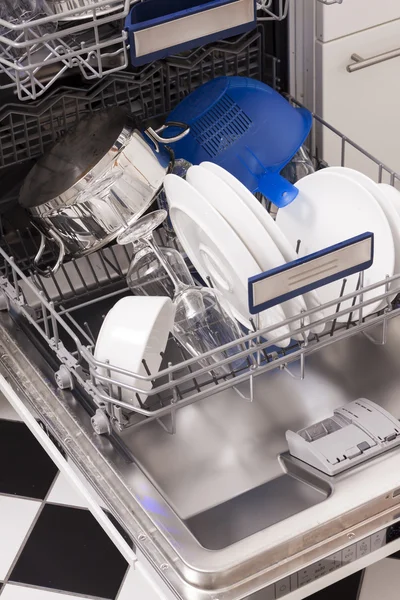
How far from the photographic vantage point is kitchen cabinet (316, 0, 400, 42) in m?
1.44

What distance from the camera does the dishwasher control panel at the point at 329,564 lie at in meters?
0.97

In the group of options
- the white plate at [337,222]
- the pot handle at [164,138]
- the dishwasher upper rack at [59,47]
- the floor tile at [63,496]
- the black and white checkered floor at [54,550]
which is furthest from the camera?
the floor tile at [63,496]

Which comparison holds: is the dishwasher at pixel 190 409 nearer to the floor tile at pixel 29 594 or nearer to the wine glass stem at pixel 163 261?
the wine glass stem at pixel 163 261

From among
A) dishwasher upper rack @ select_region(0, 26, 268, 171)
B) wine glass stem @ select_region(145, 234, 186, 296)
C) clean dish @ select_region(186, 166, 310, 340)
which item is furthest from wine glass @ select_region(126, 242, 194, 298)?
dishwasher upper rack @ select_region(0, 26, 268, 171)

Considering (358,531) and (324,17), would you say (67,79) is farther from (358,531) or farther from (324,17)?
(358,531)

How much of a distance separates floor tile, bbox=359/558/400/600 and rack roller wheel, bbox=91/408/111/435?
20.7 inches

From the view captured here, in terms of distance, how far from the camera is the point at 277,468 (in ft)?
3.72

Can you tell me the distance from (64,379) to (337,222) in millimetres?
411

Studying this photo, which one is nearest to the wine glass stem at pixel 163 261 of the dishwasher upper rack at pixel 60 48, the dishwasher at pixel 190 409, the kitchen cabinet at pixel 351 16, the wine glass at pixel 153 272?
the wine glass at pixel 153 272

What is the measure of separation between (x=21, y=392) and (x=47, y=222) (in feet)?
0.78

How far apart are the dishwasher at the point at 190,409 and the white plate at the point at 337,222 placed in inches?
1.2

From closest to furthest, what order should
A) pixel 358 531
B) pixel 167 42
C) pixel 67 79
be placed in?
1. pixel 358 531
2. pixel 167 42
3. pixel 67 79

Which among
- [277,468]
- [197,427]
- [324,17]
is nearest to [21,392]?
[197,427]

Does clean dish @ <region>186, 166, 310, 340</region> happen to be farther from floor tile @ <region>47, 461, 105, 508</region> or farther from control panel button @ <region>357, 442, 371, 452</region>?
floor tile @ <region>47, 461, 105, 508</region>
